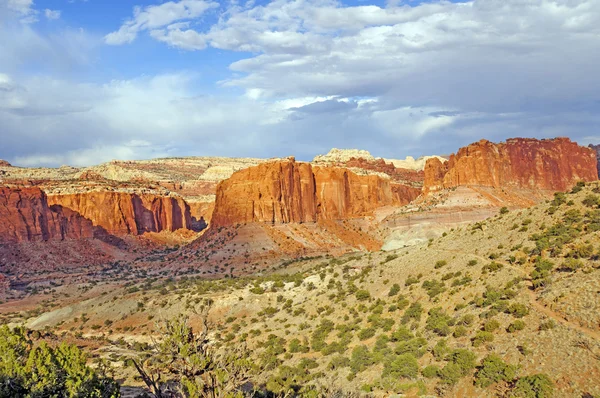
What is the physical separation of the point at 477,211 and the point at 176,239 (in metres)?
71.1

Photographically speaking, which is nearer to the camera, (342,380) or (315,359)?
(342,380)

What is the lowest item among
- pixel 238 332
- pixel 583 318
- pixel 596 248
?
pixel 238 332

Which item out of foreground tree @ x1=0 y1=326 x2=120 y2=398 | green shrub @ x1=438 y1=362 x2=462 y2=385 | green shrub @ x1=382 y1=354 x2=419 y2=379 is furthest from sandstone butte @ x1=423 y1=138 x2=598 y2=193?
foreground tree @ x1=0 y1=326 x2=120 y2=398

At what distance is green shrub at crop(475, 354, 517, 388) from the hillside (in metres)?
0.04

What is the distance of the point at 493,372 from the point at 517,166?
87332mm

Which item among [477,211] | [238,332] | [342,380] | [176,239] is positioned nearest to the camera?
[342,380]

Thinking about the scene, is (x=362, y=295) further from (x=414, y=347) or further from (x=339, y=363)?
(x=414, y=347)

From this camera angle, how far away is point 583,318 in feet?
87.2

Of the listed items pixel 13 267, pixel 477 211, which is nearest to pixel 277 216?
pixel 477 211

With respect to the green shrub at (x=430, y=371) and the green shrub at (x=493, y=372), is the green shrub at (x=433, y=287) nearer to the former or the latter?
the green shrub at (x=430, y=371)

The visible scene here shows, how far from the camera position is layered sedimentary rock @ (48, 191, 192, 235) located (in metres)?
128

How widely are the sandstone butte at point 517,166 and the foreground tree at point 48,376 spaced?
8236cm

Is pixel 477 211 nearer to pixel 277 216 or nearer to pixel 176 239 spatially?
pixel 277 216

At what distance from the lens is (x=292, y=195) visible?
10156 centimetres
